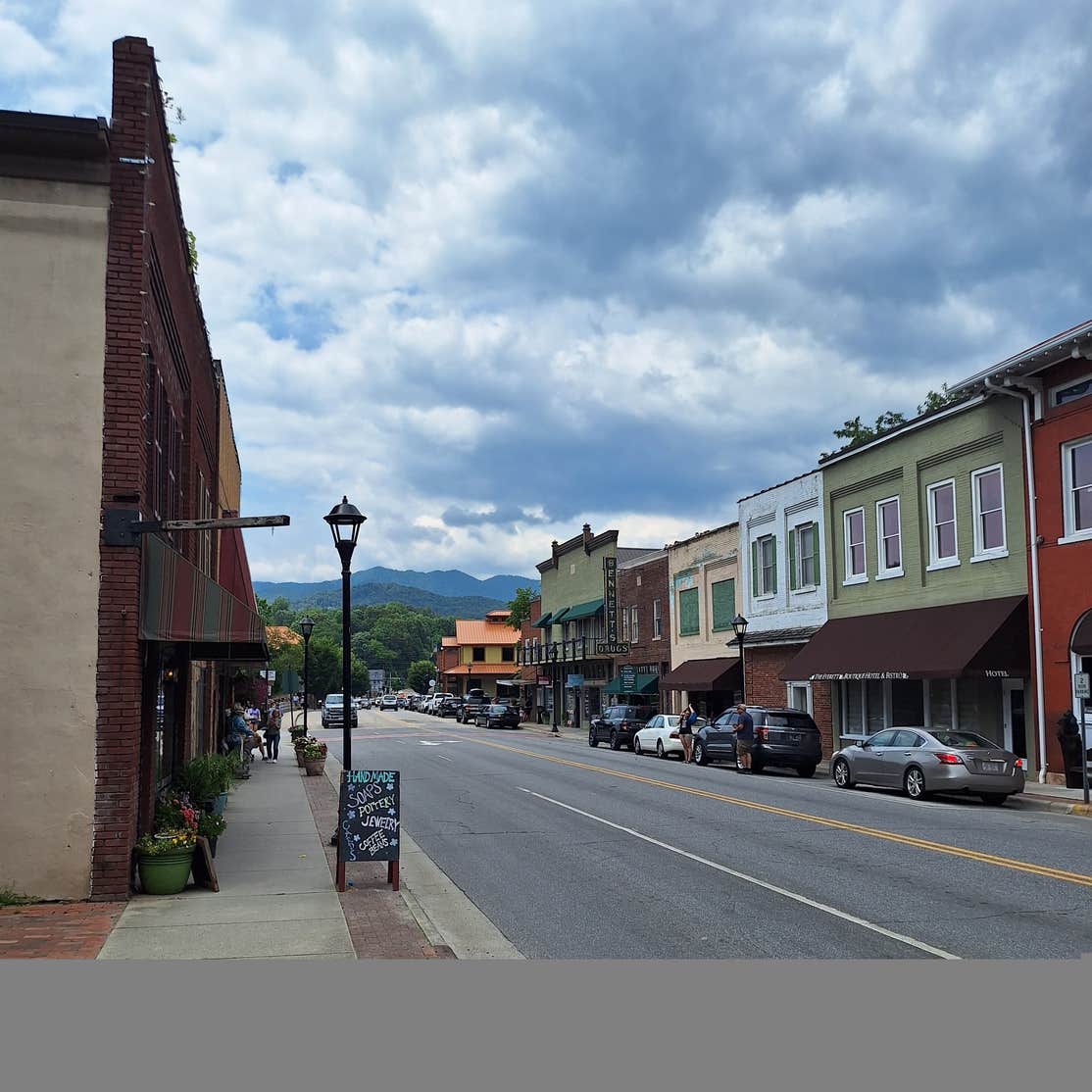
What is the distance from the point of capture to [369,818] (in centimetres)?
1143

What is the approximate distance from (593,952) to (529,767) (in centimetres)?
2073

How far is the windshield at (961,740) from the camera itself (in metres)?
20.7

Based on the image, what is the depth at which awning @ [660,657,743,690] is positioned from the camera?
3950 cm

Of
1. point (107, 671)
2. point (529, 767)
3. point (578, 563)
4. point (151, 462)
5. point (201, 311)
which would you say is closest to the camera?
point (107, 671)

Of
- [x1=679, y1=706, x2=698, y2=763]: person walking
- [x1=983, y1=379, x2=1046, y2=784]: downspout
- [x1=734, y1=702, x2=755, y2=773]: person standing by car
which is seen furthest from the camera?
[x1=679, y1=706, x2=698, y2=763]: person walking

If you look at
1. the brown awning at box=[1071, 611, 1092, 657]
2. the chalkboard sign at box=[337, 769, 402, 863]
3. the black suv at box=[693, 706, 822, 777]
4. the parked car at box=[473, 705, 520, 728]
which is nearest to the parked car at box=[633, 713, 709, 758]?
the black suv at box=[693, 706, 822, 777]

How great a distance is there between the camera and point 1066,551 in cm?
2277

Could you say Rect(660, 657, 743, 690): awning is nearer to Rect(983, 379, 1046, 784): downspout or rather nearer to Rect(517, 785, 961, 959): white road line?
Rect(983, 379, 1046, 784): downspout

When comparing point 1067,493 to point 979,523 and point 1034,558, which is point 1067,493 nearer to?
point 1034,558

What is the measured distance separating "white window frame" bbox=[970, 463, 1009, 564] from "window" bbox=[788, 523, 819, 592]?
26.2 feet

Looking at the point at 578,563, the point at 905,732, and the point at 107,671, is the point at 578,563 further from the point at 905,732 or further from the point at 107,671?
the point at 107,671

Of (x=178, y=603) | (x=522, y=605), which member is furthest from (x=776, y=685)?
(x=522, y=605)

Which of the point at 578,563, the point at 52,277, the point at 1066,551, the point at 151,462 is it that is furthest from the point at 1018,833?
the point at 578,563

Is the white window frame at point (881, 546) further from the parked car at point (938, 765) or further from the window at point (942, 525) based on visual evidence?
the parked car at point (938, 765)
